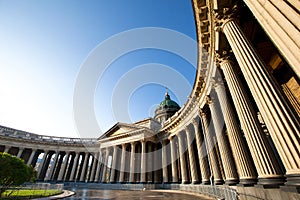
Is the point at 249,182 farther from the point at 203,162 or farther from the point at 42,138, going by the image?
the point at 42,138

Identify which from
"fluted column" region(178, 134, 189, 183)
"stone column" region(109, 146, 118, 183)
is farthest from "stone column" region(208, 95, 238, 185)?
"stone column" region(109, 146, 118, 183)

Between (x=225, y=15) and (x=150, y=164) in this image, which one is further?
(x=150, y=164)

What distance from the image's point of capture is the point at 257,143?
6.92 metres

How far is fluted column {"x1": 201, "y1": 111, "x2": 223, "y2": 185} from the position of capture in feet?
49.3

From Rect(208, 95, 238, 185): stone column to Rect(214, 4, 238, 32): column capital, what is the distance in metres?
7.82

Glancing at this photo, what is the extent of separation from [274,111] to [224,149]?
8602 mm

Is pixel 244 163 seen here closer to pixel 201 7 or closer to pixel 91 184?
pixel 201 7

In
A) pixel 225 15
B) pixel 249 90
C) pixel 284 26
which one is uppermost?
pixel 225 15

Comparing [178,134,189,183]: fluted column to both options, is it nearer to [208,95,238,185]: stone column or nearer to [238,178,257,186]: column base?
[208,95,238,185]: stone column

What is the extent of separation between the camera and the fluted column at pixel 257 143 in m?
6.14

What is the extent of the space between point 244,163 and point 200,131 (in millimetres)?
13652

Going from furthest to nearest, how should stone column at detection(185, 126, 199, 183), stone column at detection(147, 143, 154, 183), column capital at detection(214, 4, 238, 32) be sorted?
stone column at detection(147, 143, 154, 183) < stone column at detection(185, 126, 199, 183) < column capital at detection(214, 4, 238, 32)

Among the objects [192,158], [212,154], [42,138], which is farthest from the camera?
[42,138]

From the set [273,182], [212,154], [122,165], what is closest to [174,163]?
[122,165]
